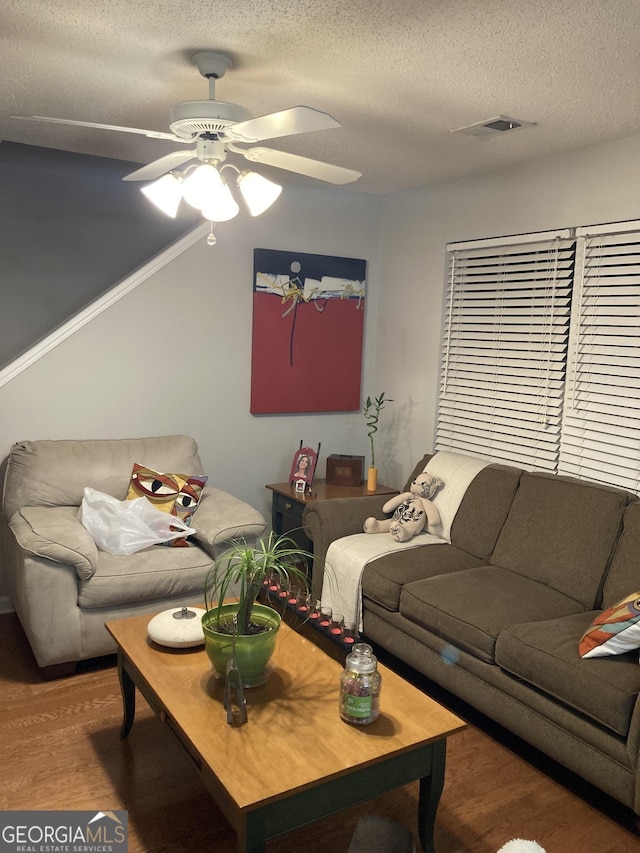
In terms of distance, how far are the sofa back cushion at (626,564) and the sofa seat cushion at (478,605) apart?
0.47 feet

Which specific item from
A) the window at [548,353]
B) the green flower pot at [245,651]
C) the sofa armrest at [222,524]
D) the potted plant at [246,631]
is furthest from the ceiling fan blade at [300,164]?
the sofa armrest at [222,524]

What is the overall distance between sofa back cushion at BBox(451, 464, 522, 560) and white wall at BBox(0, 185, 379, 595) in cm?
137

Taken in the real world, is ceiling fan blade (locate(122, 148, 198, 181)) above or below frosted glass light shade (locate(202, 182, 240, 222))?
above

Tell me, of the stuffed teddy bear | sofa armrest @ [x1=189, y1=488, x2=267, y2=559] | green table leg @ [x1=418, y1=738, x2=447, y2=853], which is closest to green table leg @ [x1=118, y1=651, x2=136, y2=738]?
sofa armrest @ [x1=189, y1=488, x2=267, y2=559]

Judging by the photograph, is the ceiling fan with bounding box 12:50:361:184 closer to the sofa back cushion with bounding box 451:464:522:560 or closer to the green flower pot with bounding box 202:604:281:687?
the green flower pot with bounding box 202:604:281:687

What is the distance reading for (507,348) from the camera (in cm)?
395

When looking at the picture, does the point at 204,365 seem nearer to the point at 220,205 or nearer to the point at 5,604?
the point at 5,604

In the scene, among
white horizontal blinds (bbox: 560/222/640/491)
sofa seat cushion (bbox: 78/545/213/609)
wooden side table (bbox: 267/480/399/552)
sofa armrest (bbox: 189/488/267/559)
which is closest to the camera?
sofa seat cushion (bbox: 78/545/213/609)

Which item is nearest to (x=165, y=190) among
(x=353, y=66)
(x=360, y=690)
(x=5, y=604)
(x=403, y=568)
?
(x=353, y=66)

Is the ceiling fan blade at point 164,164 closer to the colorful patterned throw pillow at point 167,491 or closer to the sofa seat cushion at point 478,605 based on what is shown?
the colorful patterned throw pillow at point 167,491

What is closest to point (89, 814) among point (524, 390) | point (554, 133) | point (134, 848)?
point (134, 848)

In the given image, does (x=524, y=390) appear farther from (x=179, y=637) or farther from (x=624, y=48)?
(x=179, y=637)

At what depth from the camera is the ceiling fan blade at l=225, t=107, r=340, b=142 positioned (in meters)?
2.06

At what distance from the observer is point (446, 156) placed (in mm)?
3645
